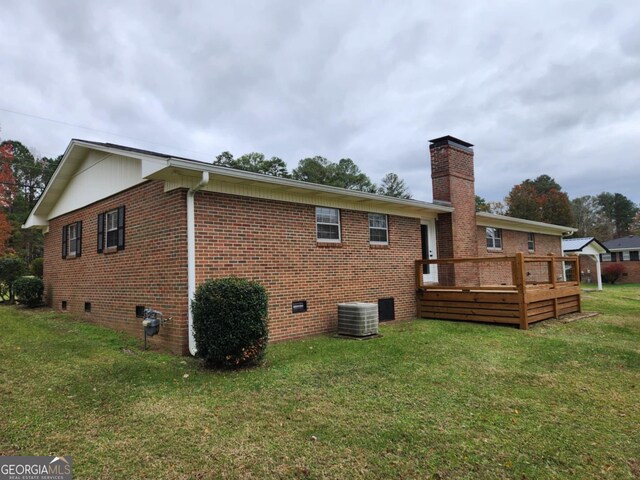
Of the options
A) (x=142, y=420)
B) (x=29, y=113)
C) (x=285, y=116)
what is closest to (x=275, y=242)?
(x=142, y=420)

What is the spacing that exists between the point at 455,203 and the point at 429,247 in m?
1.78

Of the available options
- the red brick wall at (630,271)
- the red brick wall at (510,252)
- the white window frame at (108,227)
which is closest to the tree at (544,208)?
the red brick wall at (630,271)

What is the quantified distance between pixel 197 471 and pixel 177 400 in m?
1.71

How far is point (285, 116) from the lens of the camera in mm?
Answer: 21875

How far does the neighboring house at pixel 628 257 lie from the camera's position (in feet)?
107

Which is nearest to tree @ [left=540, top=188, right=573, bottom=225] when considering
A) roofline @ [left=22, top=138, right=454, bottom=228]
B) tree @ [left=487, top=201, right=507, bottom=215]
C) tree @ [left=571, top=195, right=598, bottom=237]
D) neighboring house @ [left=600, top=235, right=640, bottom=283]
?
neighboring house @ [left=600, top=235, right=640, bottom=283]

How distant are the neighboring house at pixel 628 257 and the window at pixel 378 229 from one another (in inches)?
1249

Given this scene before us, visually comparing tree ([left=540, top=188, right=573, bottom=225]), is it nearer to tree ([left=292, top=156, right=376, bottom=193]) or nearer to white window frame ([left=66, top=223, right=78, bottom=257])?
tree ([left=292, top=156, right=376, bottom=193])

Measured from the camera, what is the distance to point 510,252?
647 inches

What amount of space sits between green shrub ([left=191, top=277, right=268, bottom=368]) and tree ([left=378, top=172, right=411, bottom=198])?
42071mm

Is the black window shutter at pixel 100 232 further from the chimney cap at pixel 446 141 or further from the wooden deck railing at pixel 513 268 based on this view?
the chimney cap at pixel 446 141

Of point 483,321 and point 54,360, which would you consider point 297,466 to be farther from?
point 483,321

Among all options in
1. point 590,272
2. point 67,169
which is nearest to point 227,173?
point 67,169

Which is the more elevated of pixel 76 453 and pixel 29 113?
pixel 29 113
